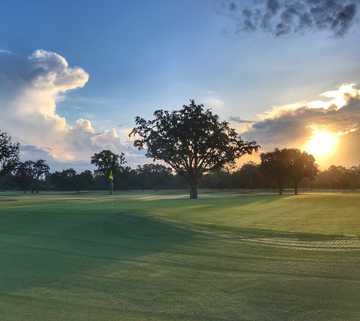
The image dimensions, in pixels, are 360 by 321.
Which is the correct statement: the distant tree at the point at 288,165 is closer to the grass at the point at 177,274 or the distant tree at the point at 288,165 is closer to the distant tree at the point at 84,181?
the distant tree at the point at 84,181

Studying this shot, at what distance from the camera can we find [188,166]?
6419cm

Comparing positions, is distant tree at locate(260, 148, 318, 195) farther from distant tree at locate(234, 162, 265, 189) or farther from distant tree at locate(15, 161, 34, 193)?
distant tree at locate(15, 161, 34, 193)

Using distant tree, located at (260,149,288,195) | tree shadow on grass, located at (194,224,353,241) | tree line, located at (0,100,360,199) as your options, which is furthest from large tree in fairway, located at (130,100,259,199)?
tree shadow on grass, located at (194,224,353,241)

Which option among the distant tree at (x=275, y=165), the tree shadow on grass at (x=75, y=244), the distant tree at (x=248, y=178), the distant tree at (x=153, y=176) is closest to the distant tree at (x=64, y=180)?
the distant tree at (x=153, y=176)

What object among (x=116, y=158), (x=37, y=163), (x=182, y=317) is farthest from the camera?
(x=37, y=163)

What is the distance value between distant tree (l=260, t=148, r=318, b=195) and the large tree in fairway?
2441 cm

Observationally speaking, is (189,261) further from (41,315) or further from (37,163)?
(37,163)

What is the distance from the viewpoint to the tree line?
6234 cm

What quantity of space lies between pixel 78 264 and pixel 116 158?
3736 inches

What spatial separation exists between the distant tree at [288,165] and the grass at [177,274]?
228 ft

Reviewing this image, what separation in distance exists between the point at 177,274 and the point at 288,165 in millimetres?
80547

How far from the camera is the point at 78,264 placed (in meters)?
11.8

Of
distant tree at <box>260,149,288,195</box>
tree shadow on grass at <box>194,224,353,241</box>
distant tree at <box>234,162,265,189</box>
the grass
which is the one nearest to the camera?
the grass

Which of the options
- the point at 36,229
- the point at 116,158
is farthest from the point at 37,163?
the point at 36,229
